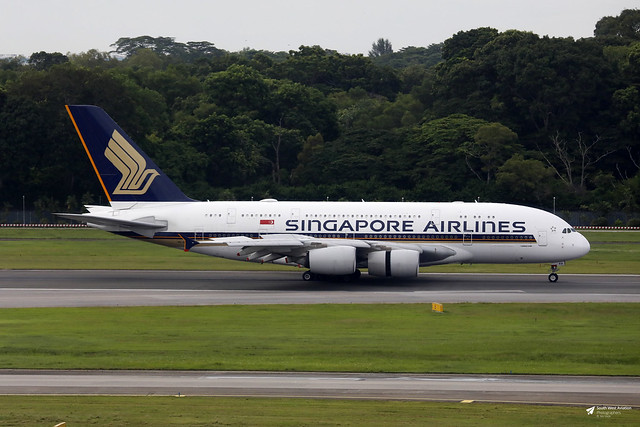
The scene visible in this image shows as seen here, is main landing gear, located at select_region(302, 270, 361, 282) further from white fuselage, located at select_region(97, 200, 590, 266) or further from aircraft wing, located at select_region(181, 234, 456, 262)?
white fuselage, located at select_region(97, 200, 590, 266)

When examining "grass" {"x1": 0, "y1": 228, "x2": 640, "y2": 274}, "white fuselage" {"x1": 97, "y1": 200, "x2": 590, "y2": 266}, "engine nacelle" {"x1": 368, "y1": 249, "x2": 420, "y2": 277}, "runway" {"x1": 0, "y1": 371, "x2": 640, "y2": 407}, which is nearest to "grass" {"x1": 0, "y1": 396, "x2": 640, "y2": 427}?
"runway" {"x1": 0, "y1": 371, "x2": 640, "y2": 407}

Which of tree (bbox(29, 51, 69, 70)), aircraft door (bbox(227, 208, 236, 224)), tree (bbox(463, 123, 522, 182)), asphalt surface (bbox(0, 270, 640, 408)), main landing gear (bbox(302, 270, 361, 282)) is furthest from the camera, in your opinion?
tree (bbox(29, 51, 69, 70))

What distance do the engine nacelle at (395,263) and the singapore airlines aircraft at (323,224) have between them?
1.75 metres

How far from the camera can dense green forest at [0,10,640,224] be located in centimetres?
9356

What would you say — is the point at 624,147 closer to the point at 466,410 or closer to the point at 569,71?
the point at 569,71

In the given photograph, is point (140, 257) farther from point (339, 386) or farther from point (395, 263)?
point (339, 386)

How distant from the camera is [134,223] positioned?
4609 centimetres

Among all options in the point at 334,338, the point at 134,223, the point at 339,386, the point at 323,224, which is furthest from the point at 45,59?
the point at 339,386

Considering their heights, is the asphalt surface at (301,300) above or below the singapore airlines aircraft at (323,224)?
below

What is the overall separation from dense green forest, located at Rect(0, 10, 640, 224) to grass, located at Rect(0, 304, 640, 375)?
Answer: 58.4 m

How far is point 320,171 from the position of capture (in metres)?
102

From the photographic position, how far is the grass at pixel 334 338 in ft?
81.6

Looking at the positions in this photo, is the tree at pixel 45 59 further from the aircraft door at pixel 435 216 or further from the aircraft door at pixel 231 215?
the aircraft door at pixel 435 216

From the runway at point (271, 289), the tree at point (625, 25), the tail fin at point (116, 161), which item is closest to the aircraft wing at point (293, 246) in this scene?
the runway at point (271, 289)
